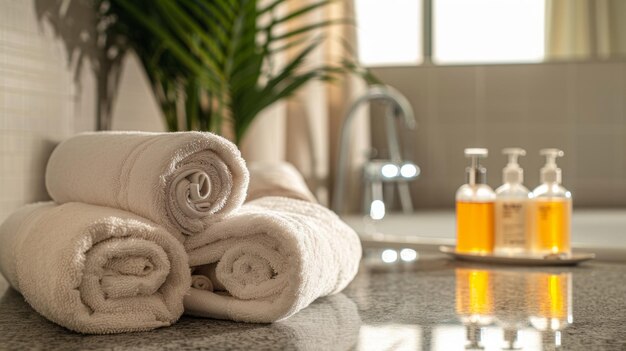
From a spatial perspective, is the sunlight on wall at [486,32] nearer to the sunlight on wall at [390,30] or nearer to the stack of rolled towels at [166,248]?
the sunlight on wall at [390,30]

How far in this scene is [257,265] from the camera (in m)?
0.71

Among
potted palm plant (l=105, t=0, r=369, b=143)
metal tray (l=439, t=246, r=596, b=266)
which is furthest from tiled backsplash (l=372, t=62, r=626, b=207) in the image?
metal tray (l=439, t=246, r=596, b=266)

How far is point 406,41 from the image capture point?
2449 mm

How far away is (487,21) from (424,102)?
0.29 meters

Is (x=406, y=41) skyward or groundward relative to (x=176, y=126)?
skyward

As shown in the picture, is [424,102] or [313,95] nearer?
[313,95]

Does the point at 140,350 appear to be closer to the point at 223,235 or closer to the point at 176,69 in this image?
the point at 223,235

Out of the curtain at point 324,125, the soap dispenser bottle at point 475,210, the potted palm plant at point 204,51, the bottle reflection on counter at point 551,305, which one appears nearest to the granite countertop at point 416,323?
the bottle reflection on counter at point 551,305

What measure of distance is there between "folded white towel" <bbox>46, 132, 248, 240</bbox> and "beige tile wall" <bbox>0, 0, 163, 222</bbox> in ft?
1.14

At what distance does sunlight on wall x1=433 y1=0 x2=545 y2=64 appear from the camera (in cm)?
230

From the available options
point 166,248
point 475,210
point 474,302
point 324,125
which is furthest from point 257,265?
point 324,125

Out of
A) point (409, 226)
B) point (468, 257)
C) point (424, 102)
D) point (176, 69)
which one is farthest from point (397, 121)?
point (468, 257)

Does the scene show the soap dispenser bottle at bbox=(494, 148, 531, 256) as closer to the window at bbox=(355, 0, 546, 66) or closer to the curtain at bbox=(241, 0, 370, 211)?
the curtain at bbox=(241, 0, 370, 211)

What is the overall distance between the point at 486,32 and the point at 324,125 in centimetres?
59
